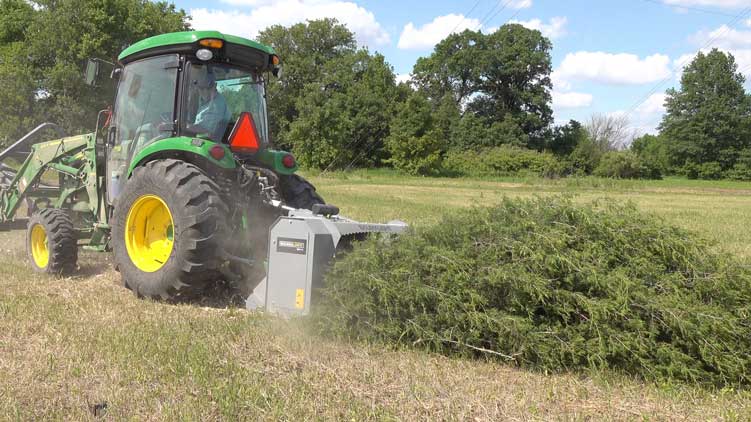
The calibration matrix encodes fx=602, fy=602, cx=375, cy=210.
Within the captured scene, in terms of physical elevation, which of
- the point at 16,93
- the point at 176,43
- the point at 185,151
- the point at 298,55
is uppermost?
the point at 298,55

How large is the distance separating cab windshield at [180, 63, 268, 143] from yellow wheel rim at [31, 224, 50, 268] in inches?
91.9

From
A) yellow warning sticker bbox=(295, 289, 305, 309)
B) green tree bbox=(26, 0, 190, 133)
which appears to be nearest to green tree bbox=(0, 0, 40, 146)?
green tree bbox=(26, 0, 190, 133)

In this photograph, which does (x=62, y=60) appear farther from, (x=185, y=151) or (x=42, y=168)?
(x=185, y=151)

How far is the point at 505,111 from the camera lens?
191ft

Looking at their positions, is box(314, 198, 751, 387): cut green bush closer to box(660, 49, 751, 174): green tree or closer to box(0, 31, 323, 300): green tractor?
box(0, 31, 323, 300): green tractor

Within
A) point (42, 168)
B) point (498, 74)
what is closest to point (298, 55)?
point (498, 74)

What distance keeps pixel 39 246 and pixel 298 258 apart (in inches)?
149

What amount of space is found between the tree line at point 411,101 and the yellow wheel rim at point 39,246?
2515 centimetres

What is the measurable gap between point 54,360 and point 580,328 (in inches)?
120

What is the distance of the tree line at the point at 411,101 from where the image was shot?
98.8 ft

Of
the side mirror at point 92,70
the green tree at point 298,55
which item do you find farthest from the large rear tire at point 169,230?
the green tree at point 298,55

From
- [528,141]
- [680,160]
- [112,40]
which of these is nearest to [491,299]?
[112,40]

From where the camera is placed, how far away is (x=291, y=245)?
173 inches

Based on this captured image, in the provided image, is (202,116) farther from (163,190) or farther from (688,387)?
(688,387)
